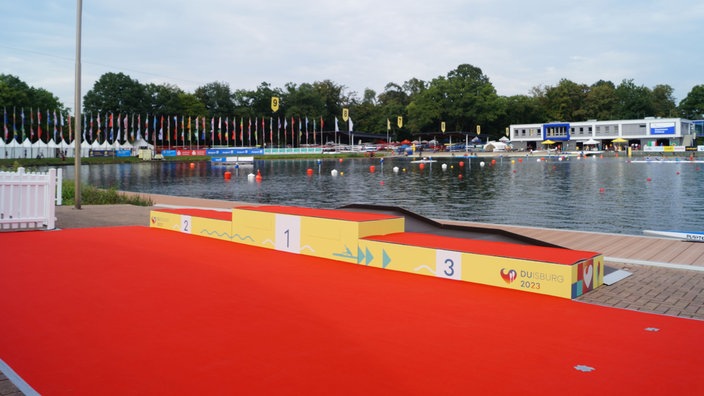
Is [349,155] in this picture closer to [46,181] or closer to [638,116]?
[638,116]

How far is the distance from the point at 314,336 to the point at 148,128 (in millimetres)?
112960

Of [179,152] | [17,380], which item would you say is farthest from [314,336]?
[179,152]

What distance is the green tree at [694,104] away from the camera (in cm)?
13188

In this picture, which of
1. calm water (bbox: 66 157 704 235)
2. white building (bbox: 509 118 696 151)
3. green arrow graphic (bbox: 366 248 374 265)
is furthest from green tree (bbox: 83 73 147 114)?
green arrow graphic (bbox: 366 248 374 265)

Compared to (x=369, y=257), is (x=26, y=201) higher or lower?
higher

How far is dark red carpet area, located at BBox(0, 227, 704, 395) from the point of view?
14.9 ft

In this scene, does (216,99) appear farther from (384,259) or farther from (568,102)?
(384,259)

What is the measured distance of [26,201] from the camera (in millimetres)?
13219

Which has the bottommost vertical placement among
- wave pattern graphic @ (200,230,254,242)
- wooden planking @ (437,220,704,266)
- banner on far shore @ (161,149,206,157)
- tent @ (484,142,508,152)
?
wooden planking @ (437,220,704,266)

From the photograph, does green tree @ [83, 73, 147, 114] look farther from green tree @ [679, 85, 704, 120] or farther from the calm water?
green tree @ [679, 85, 704, 120]

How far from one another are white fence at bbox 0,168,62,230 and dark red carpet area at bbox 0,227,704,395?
453 centimetres

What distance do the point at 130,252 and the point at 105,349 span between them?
554cm

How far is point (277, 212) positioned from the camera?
11023mm

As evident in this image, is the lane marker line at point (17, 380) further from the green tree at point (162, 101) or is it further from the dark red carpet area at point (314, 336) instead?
the green tree at point (162, 101)
